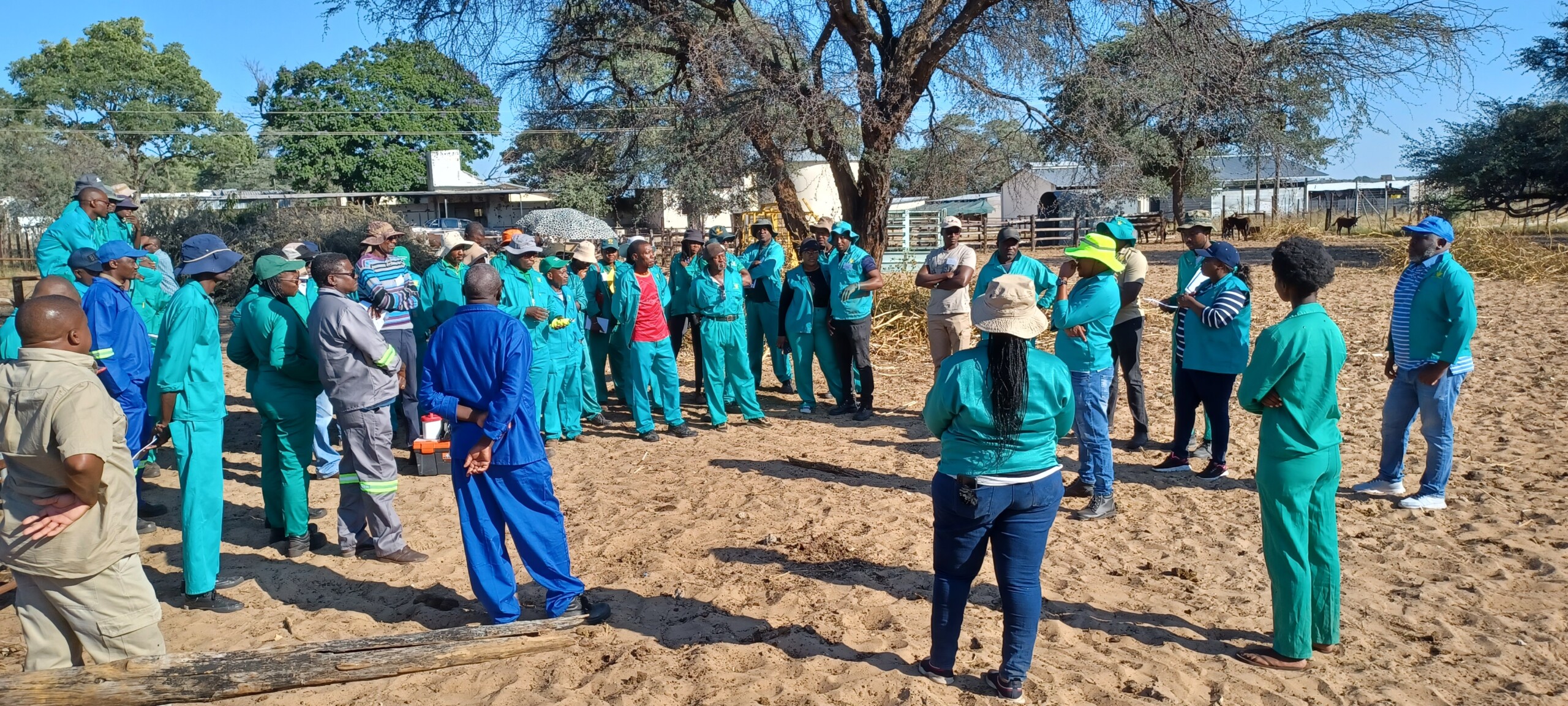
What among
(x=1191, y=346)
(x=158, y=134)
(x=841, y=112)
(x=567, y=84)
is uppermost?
(x=158, y=134)

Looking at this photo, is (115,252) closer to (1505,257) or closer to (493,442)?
(493,442)

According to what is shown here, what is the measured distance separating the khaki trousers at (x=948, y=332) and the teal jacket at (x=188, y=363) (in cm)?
516

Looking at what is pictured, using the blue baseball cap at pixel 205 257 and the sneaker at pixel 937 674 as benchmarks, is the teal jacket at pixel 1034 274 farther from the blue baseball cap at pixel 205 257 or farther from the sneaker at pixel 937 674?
the blue baseball cap at pixel 205 257

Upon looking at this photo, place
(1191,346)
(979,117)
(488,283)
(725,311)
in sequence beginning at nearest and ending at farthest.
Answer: (488,283) → (1191,346) → (725,311) → (979,117)

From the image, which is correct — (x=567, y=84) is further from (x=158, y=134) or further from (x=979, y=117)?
(x=158, y=134)

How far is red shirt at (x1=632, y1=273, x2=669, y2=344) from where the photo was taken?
332 inches

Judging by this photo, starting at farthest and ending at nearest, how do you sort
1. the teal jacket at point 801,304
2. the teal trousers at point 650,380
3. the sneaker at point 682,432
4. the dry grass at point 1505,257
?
the dry grass at point 1505,257 → the teal jacket at point 801,304 → the sneaker at point 682,432 → the teal trousers at point 650,380

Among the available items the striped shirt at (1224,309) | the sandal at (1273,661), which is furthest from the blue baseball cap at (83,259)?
the striped shirt at (1224,309)

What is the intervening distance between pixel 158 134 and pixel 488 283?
55.7m

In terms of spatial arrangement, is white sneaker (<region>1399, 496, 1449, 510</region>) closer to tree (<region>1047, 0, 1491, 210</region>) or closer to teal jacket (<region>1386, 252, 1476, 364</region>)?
teal jacket (<region>1386, 252, 1476, 364</region>)

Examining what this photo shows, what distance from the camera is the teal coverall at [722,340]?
28.3ft

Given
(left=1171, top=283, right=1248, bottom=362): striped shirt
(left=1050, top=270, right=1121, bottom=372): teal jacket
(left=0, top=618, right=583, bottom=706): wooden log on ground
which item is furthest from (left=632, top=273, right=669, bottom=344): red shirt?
(left=1171, top=283, right=1248, bottom=362): striped shirt

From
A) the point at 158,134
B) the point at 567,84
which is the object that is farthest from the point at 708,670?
the point at 158,134

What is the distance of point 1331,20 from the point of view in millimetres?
11281
